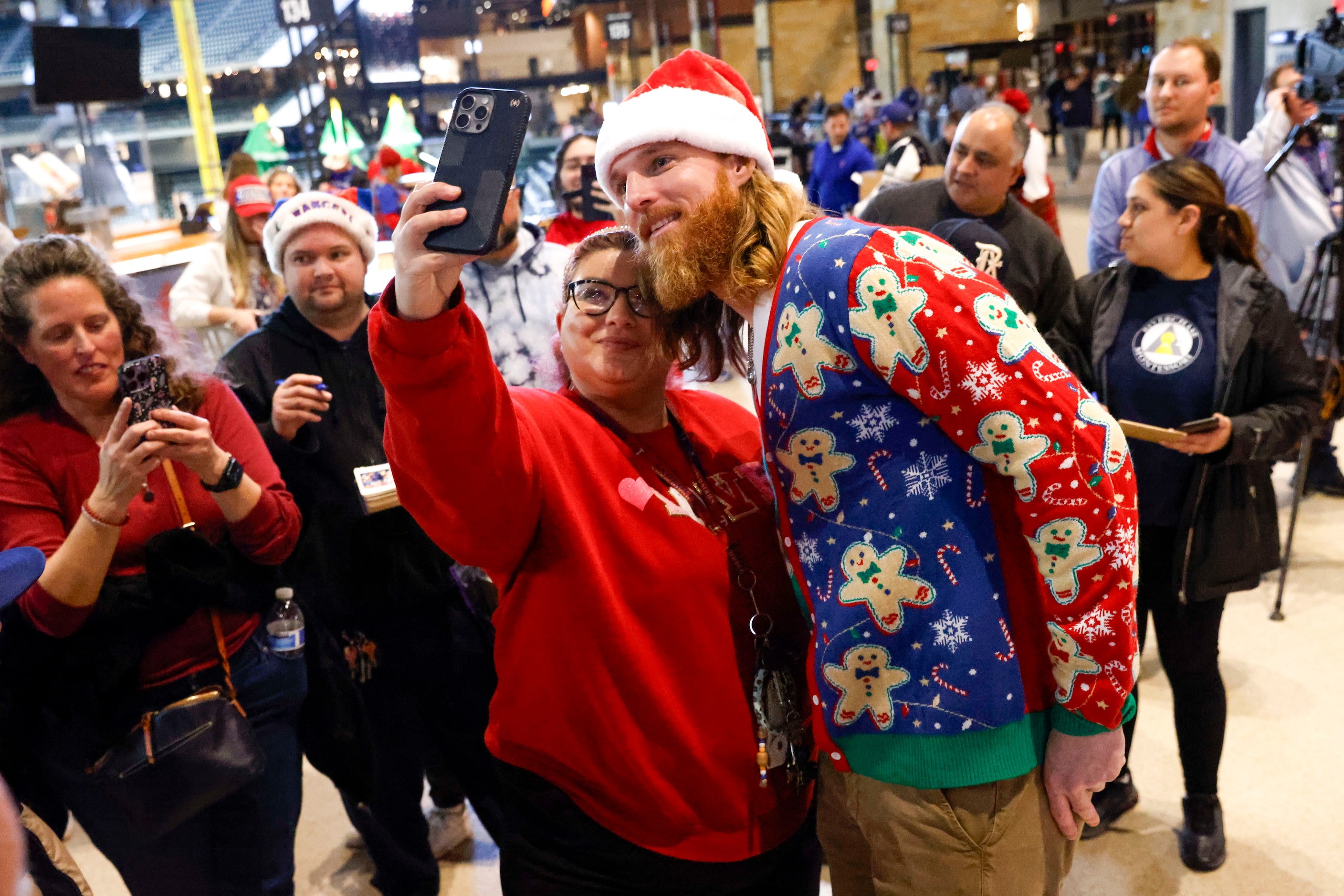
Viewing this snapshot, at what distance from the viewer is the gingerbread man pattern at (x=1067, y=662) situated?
3.78 feet

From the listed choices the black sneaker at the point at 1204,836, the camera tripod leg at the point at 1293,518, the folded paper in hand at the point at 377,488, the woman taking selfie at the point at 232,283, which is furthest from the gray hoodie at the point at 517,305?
the camera tripod leg at the point at 1293,518

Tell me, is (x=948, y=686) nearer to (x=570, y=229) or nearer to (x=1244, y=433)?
(x=1244, y=433)

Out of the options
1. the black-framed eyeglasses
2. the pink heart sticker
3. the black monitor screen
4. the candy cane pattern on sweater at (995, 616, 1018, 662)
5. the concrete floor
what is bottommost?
the concrete floor

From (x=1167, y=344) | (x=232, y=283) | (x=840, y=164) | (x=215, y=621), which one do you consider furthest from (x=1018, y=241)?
(x=840, y=164)

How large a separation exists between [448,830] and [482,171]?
2.23 meters

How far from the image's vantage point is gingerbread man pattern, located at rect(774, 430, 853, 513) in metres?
1.18

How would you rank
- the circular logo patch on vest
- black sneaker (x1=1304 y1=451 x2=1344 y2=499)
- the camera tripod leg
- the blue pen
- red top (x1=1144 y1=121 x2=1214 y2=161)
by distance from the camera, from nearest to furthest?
the blue pen, the circular logo patch on vest, the camera tripod leg, red top (x1=1144 y1=121 x2=1214 y2=161), black sneaker (x1=1304 y1=451 x2=1344 y2=499)

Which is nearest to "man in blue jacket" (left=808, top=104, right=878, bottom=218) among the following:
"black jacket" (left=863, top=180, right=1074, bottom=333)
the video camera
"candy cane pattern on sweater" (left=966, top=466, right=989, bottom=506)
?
the video camera

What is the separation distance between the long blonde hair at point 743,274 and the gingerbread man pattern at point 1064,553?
0.42 meters

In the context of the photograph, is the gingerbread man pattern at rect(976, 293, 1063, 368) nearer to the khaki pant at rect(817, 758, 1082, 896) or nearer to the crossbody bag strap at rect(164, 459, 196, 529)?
the khaki pant at rect(817, 758, 1082, 896)

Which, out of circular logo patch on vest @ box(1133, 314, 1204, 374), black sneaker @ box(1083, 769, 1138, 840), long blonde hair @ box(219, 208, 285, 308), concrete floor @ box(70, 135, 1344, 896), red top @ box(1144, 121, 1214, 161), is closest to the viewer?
circular logo patch on vest @ box(1133, 314, 1204, 374)

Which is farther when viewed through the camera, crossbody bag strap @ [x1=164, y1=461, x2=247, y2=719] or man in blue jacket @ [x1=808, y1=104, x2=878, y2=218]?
man in blue jacket @ [x1=808, y1=104, x2=878, y2=218]

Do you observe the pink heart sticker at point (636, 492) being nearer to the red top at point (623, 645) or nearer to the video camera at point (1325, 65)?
the red top at point (623, 645)

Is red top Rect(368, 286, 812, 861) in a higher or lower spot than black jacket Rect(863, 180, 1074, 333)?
lower
